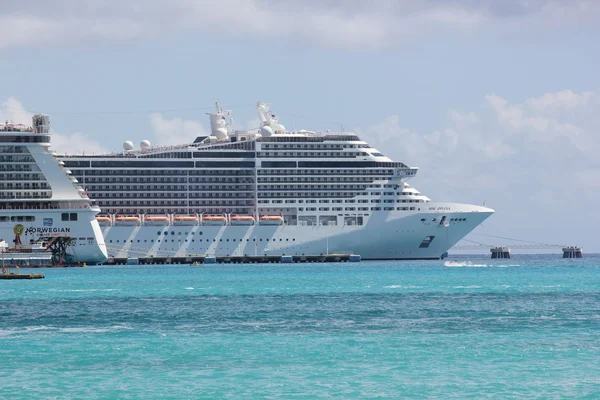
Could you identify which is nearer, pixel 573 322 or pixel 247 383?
pixel 247 383

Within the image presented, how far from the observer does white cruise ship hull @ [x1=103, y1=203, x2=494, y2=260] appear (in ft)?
396

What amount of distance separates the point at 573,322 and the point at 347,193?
8125cm

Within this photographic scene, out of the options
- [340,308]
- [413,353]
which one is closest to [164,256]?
[340,308]

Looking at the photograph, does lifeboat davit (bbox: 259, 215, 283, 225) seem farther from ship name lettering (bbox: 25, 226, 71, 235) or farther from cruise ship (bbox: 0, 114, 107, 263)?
ship name lettering (bbox: 25, 226, 71, 235)

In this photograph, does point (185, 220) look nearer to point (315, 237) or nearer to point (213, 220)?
point (213, 220)

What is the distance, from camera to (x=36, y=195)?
11006cm

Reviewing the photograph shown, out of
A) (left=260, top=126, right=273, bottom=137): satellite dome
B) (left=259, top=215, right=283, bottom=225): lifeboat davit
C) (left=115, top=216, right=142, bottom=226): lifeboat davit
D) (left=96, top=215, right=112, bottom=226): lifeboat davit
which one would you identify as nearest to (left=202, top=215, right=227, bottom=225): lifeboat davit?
(left=259, top=215, right=283, bottom=225): lifeboat davit

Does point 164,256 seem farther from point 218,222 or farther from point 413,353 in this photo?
point 413,353

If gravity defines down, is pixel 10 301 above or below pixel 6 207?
below

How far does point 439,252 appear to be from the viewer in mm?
127125

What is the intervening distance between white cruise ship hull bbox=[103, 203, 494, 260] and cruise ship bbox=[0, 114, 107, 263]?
1021 cm

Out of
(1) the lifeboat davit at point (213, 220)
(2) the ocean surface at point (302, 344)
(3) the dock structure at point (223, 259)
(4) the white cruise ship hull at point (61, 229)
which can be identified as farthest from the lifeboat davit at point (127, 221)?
(2) the ocean surface at point (302, 344)

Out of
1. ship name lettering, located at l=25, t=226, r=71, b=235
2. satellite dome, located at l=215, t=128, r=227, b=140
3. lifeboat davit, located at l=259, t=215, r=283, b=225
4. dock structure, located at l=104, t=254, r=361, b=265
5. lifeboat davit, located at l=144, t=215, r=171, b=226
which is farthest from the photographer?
satellite dome, located at l=215, t=128, r=227, b=140

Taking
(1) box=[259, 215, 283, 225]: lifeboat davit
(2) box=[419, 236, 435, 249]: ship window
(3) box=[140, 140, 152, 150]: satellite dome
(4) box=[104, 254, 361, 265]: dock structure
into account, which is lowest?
(4) box=[104, 254, 361, 265]: dock structure
